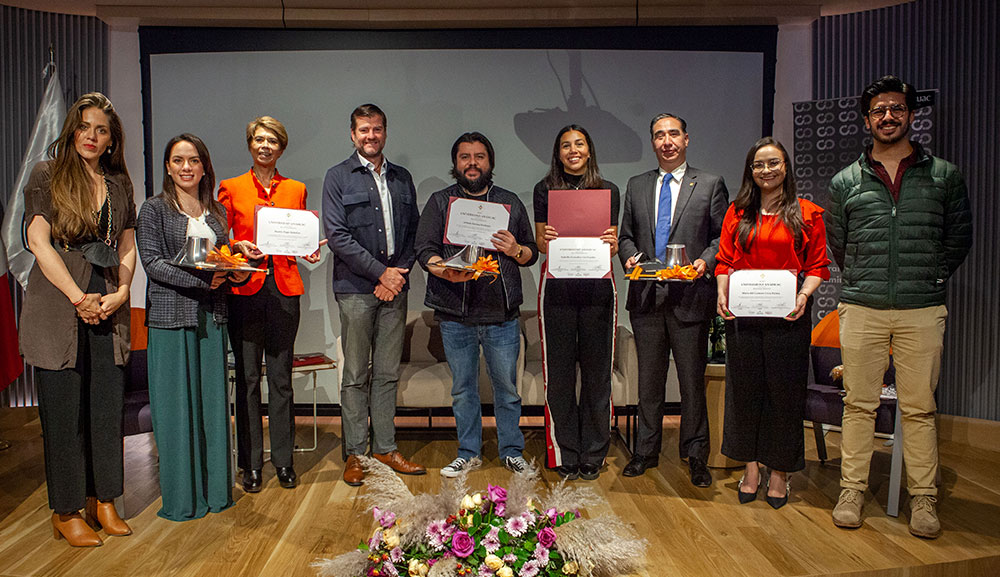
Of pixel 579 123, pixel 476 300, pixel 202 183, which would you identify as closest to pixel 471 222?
pixel 476 300

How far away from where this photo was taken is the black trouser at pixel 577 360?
337cm

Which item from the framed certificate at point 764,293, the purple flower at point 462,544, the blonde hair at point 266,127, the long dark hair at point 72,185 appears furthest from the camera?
the blonde hair at point 266,127

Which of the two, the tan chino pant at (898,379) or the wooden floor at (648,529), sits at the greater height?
the tan chino pant at (898,379)

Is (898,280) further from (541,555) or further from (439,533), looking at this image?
(439,533)

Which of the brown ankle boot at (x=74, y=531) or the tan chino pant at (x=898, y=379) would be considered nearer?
the brown ankle boot at (x=74, y=531)

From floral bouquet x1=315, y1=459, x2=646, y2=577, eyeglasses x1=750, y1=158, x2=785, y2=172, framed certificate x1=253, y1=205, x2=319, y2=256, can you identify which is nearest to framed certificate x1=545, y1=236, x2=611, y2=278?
eyeglasses x1=750, y1=158, x2=785, y2=172

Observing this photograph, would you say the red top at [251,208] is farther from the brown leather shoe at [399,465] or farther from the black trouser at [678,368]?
the black trouser at [678,368]

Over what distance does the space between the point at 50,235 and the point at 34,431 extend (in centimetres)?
268

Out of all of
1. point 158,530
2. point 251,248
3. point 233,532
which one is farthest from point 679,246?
point 158,530

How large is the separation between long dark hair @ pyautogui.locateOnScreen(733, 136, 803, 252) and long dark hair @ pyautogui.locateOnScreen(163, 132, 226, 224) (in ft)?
7.97

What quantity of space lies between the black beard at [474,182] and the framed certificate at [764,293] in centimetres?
136

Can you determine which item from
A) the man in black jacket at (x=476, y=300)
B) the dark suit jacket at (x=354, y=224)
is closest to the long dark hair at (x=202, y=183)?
the dark suit jacket at (x=354, y=224)

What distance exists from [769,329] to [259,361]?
8.22ft

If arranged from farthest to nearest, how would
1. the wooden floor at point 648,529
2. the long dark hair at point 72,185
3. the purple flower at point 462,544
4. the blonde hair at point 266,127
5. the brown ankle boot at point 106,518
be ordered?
the blonde hair at point 266,127, the brown ankle boot at point 106,518, the long dark hair at point 72,185, the wooden floor at point 648,529, the purple flower at point 462,544
